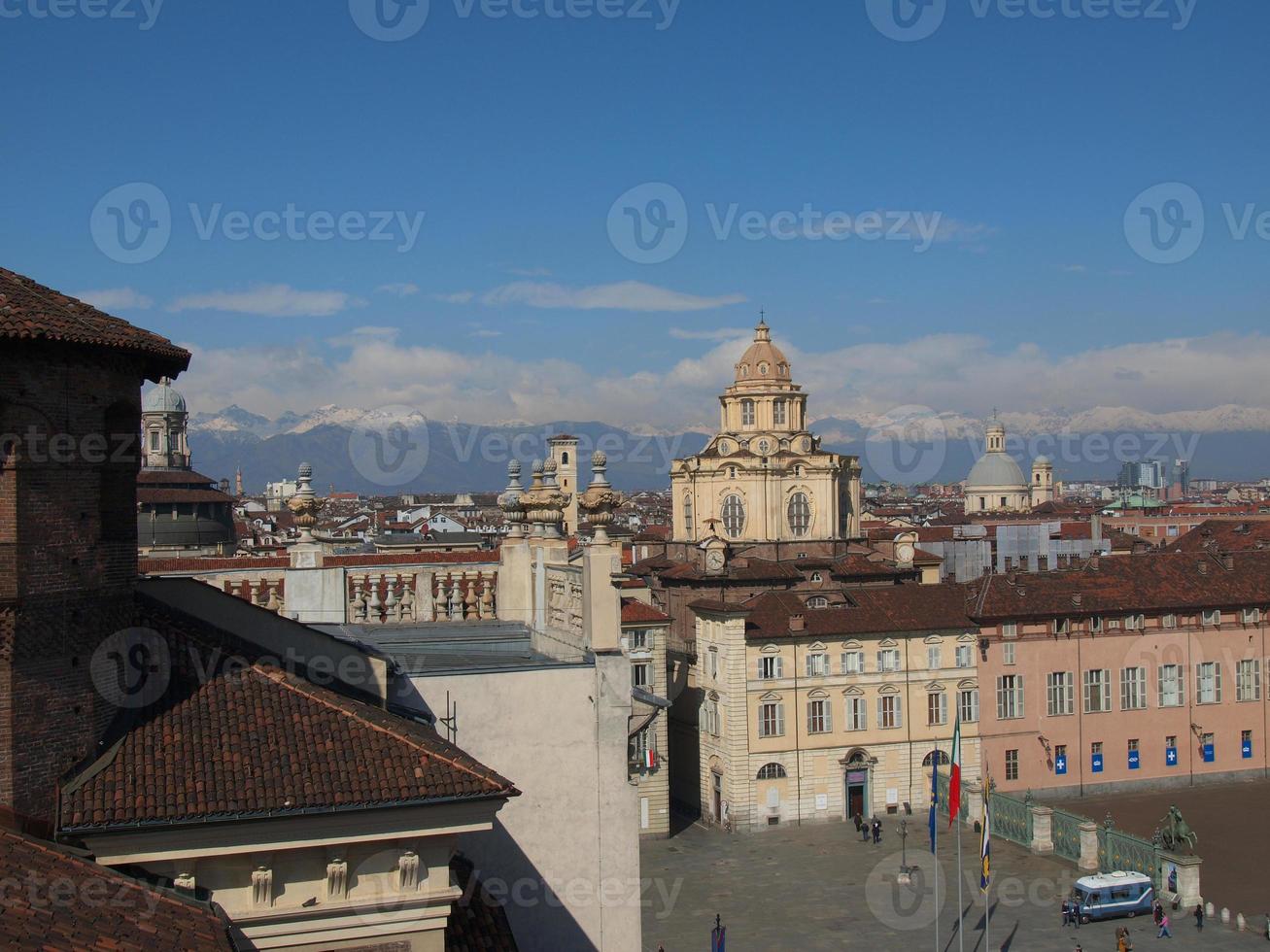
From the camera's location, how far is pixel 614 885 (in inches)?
636

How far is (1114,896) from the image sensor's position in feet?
147

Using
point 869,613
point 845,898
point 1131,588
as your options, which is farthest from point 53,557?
point 1131,588

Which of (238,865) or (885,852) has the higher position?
(238,865)

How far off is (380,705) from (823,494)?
220 feet

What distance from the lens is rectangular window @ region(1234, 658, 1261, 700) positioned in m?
65.6

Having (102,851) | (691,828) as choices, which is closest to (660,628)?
(691,828)

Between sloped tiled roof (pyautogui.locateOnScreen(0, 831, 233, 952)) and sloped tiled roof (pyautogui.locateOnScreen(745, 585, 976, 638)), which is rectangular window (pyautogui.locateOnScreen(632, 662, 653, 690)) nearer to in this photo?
sloped tiled roof (pyautogui.locateOnScreen(745, 585, 976, 638))

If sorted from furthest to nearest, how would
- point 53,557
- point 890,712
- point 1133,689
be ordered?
Answer: point 1133,689 < point 890,712 < point 53,557

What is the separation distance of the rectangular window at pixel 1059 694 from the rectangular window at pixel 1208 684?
7.18m

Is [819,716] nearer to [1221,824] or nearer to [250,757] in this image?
[1221,824]

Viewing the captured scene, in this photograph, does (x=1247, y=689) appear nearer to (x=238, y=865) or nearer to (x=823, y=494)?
(x=823, y=494)

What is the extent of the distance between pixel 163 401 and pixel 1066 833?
61.0 metres

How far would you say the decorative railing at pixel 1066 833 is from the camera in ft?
166

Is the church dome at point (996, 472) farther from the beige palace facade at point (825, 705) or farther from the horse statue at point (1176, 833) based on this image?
the horse statue at point (1176, 833)
